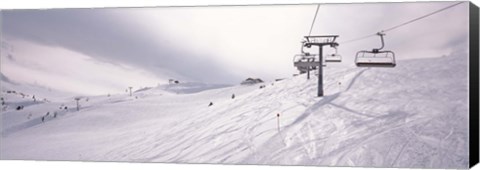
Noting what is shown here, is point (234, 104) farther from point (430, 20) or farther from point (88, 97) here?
point (430, 20)

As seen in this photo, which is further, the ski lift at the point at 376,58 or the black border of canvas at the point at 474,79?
the ski lift at the point at 376,58

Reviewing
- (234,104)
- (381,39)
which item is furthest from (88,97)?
(381,39)

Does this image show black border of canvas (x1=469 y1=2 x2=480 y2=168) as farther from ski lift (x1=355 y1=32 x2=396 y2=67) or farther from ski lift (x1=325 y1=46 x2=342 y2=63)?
ski lift (x1=325 y1=46 x2=342 y2=63)

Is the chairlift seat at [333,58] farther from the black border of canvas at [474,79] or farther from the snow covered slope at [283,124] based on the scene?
the black border of canvas at [474,79]

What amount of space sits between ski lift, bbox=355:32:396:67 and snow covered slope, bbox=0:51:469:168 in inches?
8.6

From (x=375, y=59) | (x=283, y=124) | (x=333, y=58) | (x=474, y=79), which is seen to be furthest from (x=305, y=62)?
(x=474, y=79)

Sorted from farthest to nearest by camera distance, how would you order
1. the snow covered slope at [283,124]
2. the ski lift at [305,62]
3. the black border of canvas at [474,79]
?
the ski lift at [305,62] < the snow covered slope at [283,124] < the black border of canvas at [474,79]

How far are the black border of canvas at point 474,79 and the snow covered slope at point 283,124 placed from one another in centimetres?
13

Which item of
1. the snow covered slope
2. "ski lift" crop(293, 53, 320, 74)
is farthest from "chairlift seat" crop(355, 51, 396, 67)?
"ski lift" crop(293, 53, 320, 74)

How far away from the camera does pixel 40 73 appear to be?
43.5 feet

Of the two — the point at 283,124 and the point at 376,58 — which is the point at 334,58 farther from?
the point at 283,124

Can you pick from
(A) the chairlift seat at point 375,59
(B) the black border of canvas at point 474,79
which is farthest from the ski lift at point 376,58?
(B) the black border of canvas at point 474,79

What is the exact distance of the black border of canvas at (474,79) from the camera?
10.9 m

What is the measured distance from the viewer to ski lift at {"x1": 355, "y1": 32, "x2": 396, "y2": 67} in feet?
36.8
